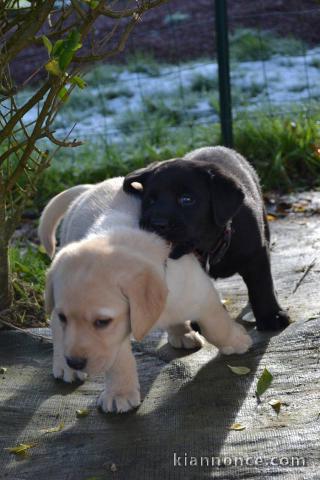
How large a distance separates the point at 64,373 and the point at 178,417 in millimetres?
648

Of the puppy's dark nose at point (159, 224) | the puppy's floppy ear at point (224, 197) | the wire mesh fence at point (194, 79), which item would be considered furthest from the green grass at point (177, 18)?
the puppy's dark nose at point (159, 224)

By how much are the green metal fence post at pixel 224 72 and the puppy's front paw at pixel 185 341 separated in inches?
111

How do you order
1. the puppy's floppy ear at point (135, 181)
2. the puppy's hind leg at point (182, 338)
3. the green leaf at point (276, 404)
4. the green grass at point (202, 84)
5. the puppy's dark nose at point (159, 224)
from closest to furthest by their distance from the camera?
1. the green leaf at point (276, 404)
2. the puppy's dark nose at point (159, 224)
3. the puppy's floppy ear at point (135, 181)
4. the puppy's hind leg at point (182, 338)
5. the green grass at point (202, 84)

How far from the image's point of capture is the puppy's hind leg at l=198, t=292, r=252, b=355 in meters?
3.49

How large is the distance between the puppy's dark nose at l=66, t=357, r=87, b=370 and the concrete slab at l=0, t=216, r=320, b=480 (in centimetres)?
30

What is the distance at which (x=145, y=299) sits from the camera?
9.70 feet

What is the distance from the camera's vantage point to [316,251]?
191 inches

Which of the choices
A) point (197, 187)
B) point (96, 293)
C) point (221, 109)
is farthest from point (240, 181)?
point (221, 109)

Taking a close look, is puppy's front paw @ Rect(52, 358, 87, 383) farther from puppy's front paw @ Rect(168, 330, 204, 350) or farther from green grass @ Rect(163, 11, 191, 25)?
green grass @ Rect(163, 11, 191, 25)

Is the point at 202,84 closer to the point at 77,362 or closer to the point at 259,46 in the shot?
the point at 259,46

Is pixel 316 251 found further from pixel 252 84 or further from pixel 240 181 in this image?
pixel 252 84

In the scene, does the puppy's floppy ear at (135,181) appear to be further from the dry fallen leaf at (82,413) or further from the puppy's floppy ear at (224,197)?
the dry fallen leaf at (82,413)

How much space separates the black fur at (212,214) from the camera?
349 centimetres
